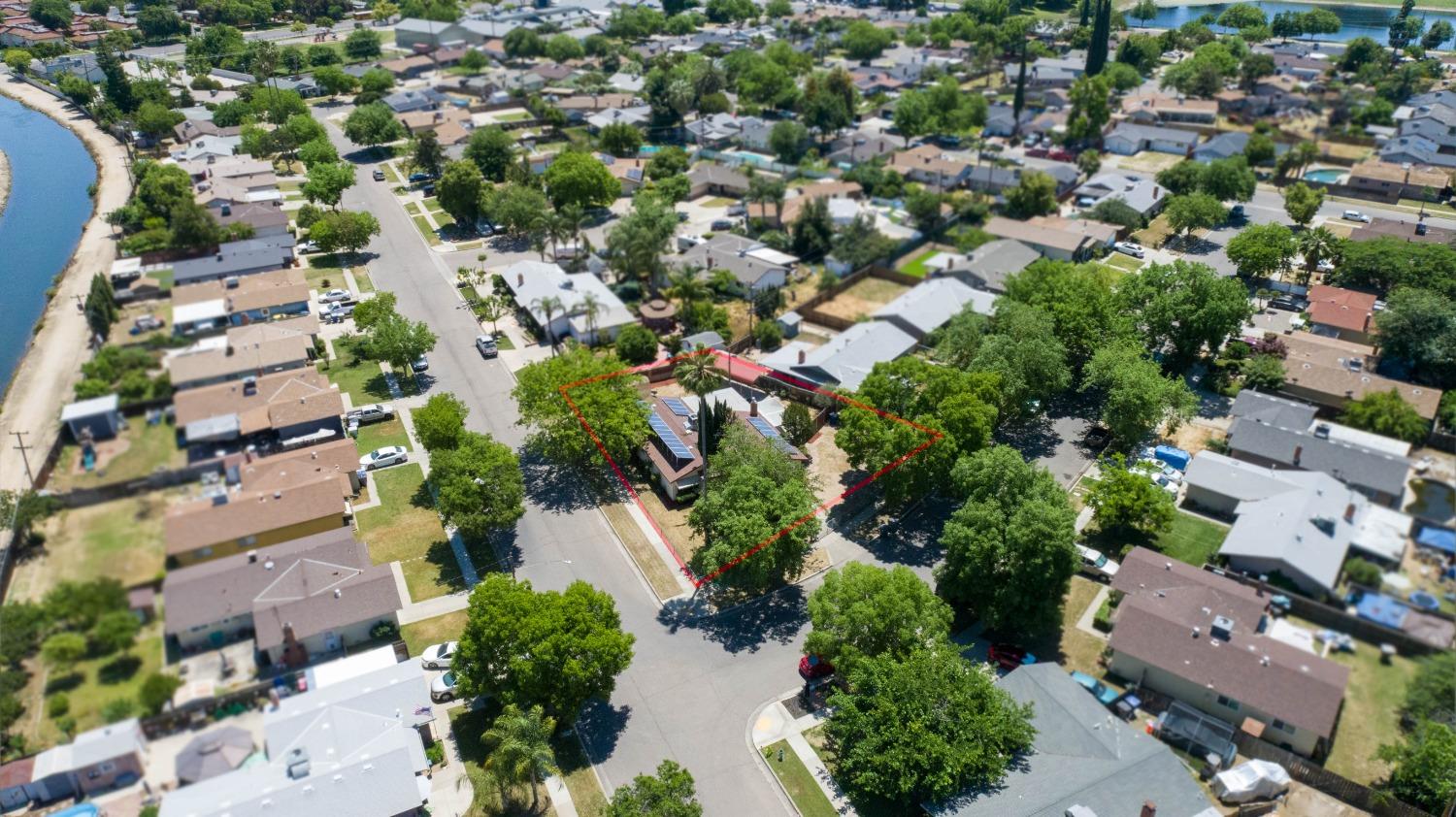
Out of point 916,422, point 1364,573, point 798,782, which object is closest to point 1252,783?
point 1364,573

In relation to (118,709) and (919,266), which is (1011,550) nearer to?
(118,709)

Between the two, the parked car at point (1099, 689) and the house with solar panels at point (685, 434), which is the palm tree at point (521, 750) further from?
the parked car at point (1099, 689)

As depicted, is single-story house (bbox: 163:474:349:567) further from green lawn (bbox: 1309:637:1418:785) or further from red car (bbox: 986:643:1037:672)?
red car (bbox: 986:643:1037:672)

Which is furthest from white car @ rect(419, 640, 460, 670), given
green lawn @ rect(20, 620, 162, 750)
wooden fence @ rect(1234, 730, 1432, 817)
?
wooden fence @ rect(1234, 730, 1432, 817)

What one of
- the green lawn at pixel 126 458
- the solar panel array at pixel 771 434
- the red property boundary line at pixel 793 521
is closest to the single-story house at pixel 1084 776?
the red property boundary line at pixel 793 521

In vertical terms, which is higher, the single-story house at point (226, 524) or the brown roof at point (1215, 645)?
the single-story house at point (226, 524)
